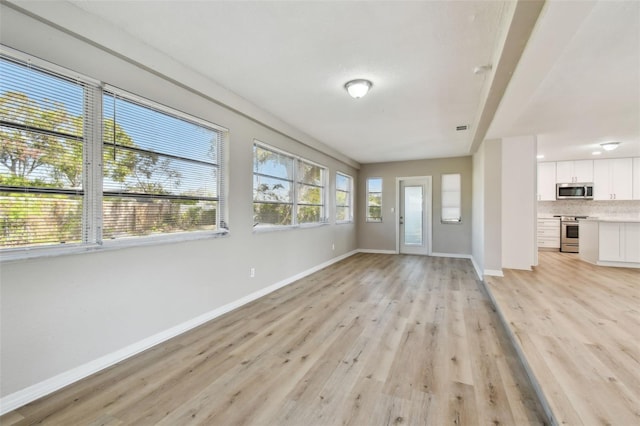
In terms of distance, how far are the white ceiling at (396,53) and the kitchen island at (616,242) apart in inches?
81.0

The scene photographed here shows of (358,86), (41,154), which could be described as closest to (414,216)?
(358,86)

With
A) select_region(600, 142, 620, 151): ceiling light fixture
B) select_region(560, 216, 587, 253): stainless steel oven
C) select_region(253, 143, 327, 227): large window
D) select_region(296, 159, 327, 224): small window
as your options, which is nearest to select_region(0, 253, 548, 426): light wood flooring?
select_region(253, 143, 327, 227): large window

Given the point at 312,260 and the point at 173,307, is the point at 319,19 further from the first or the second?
the point at 312,260

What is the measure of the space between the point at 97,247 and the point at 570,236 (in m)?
9.27

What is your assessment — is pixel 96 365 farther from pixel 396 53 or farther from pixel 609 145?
pixel 609 145

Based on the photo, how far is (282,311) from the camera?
352 cm

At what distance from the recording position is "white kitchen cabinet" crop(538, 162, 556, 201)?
24.4ft

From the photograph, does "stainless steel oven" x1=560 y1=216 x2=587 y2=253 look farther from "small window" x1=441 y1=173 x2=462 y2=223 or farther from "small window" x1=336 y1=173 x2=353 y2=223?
"small window" x1=336 y1=173 x2=353 y2=223

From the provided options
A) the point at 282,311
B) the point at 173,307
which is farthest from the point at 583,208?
the point at 173,307

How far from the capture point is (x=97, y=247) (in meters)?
2.23

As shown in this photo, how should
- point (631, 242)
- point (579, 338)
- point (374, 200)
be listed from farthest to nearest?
point (374, 200) → point (631, 242) → point (579, 338)

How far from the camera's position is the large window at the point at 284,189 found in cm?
421

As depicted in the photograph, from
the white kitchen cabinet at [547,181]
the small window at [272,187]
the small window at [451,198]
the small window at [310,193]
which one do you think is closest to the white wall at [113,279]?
the small window at [272,187]

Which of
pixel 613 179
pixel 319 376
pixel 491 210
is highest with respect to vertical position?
pixel 613 179
